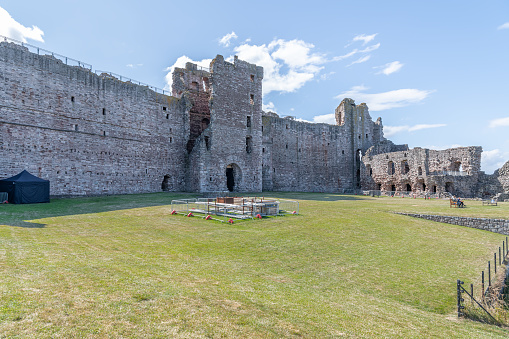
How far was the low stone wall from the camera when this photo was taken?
14867mm

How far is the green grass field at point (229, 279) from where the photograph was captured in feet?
13.6

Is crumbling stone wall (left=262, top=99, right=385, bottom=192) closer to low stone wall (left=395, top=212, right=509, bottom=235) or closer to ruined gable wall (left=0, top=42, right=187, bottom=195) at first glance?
ruined gable wall (left=0, top=42, right=187, bottom=195)

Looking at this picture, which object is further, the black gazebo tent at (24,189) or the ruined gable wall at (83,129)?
the ruined gable wall at (83,129)

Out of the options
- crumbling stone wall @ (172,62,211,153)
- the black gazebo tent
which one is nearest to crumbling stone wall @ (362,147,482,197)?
crumbling stone wall @ (172,62,211,153)

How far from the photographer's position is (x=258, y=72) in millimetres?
35500

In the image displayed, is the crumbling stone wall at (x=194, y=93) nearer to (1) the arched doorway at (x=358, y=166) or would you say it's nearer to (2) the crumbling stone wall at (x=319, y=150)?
(2) the crumbling stone wall at (x=319, y=150)

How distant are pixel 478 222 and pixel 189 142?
2619 cm

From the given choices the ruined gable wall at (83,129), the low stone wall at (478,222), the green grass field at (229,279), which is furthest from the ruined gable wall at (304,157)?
the green grass field at (229,279)

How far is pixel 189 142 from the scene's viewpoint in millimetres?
32906

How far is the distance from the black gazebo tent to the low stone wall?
23438 mm

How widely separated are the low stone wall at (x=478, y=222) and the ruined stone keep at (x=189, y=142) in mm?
18496

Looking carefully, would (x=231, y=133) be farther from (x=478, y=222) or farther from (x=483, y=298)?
(x=483, y=298)

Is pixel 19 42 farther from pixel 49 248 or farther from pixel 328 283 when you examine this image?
pixel 328 283

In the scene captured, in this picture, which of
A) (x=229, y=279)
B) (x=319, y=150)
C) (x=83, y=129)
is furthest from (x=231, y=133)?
(x=229, y=279)
